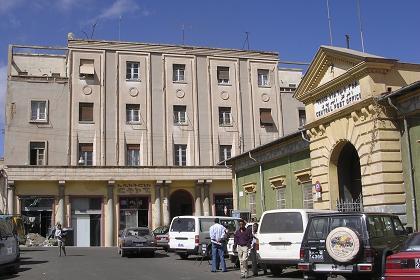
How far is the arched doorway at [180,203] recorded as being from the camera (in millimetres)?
43344

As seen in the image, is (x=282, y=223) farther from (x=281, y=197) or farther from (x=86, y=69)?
(x=86, y=69)

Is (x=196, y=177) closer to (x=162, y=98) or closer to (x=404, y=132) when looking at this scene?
(x=162, y=98)

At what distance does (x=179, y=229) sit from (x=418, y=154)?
36.5 feet

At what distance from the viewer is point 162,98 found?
43375mm

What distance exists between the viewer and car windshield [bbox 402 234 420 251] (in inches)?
395

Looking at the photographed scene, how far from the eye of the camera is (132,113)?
4294cm

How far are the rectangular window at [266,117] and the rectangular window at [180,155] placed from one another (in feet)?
22.5

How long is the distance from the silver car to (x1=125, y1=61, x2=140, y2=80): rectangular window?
2547cm

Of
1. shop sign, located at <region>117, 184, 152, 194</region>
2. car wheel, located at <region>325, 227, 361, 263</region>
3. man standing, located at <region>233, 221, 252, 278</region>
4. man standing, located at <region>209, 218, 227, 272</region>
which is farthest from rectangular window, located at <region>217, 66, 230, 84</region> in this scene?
car wheel, located at <region>325, 227, 361, 263</region>

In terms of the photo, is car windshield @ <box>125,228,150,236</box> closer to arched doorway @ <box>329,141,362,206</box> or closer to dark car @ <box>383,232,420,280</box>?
arched doorway @ <box>329,141,362,206</box>

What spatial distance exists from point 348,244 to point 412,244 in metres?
1.81

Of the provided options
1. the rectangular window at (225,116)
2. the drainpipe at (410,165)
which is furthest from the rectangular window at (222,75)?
the drainpipe at (410,165)

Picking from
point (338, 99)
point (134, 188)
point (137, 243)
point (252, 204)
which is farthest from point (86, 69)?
point (338, 99)

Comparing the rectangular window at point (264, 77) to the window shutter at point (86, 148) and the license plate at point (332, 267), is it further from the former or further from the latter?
the license plate at point (332, 267)
